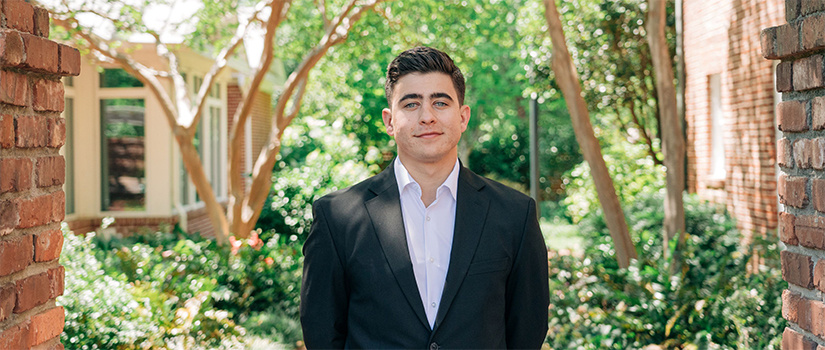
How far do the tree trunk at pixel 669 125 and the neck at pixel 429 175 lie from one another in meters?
5.89

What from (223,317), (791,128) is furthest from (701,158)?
(791,128)

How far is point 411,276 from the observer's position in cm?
239

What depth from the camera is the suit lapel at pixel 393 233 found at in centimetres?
238

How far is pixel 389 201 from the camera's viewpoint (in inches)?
100.0

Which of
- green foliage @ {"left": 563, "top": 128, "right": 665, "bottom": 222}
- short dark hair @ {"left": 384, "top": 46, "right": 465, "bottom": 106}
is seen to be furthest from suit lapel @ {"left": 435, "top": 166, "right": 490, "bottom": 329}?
green foliage @ {"left": 563, "top": 128, "right": 665, "bottom": 222}

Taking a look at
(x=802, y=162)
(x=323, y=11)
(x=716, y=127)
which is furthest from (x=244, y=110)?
(x=802, y=162)

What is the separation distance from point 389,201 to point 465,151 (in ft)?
80.6

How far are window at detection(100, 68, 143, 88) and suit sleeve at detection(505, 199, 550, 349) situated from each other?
36.4 feet

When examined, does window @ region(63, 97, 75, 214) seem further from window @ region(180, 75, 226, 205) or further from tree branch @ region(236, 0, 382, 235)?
tree branch @ region(236, 0, 382, 235)

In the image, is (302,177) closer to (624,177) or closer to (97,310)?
(624,177)

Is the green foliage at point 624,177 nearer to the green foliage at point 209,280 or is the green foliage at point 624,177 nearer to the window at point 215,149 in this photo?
the window at point 215,149

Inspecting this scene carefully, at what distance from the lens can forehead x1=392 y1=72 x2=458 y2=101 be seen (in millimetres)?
2520

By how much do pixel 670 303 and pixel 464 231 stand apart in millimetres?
4409

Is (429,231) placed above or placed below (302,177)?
below
